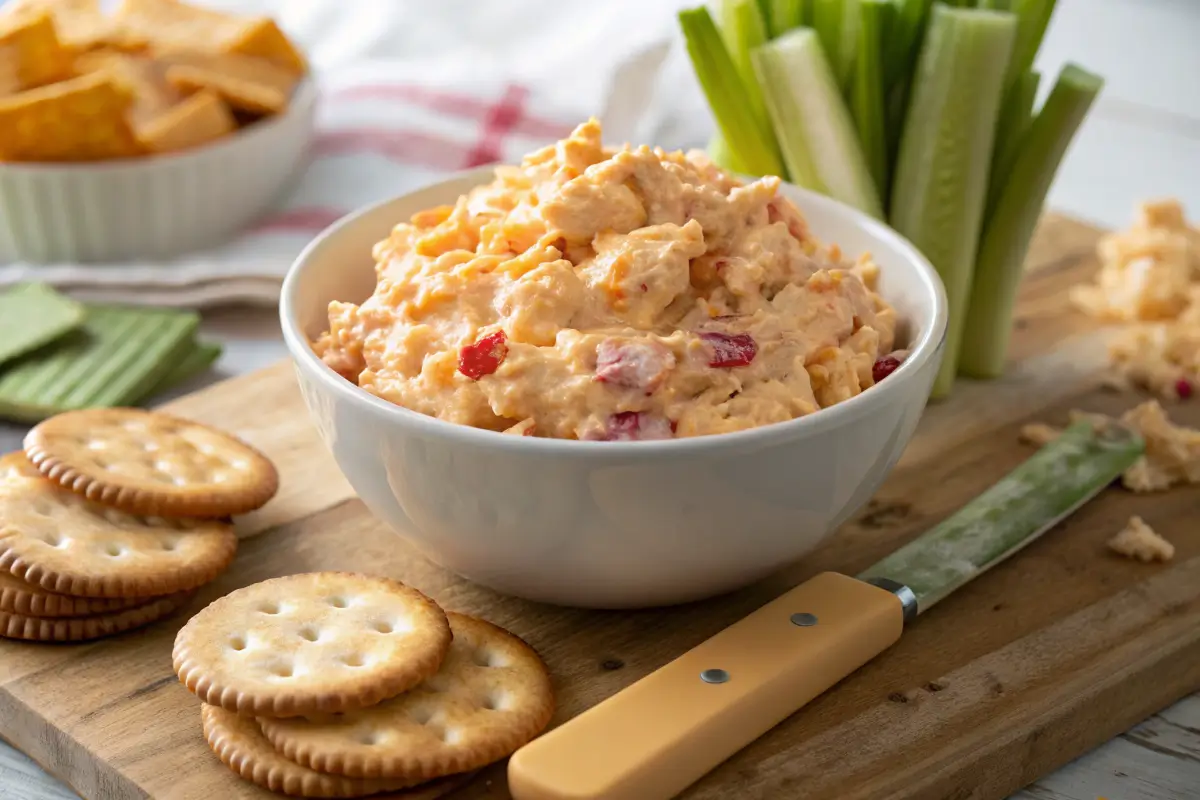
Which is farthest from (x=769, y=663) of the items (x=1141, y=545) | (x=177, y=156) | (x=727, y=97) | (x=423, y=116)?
(x=423, y=116)

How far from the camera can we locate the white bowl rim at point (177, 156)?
3922 mm

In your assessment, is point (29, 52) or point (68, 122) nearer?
point (68, 122)

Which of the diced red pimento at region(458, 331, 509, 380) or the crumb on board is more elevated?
the diced red pimento at region(458, 331, 509, 380)

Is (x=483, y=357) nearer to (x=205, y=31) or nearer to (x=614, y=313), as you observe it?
(x=614, y=313)

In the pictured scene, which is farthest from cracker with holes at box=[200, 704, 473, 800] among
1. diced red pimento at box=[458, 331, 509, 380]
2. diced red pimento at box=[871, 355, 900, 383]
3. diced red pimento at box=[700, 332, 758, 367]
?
diced red pimento at box=[871, 355, 900, 383]

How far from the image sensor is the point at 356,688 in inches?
81.1

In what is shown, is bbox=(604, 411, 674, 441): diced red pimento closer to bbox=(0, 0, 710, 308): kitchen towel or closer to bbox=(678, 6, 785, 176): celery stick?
bbox=(678, 6, 785, 176): celery stick

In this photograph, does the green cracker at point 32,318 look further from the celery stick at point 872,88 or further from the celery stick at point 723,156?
the celery stick at point 872,88

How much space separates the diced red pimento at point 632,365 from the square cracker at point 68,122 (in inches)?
85.0

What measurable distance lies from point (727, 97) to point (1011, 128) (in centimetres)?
66

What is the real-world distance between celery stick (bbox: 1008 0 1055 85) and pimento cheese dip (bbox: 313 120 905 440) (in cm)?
96

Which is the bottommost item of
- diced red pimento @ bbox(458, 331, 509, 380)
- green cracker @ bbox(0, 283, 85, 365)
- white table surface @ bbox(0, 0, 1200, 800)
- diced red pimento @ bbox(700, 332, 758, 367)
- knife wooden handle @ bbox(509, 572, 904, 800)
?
white table surface @ bbox(0, 0, 1200, 800)

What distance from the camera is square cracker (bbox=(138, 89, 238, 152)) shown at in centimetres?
402

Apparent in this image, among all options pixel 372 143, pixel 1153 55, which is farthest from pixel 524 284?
pixel 1153 55
